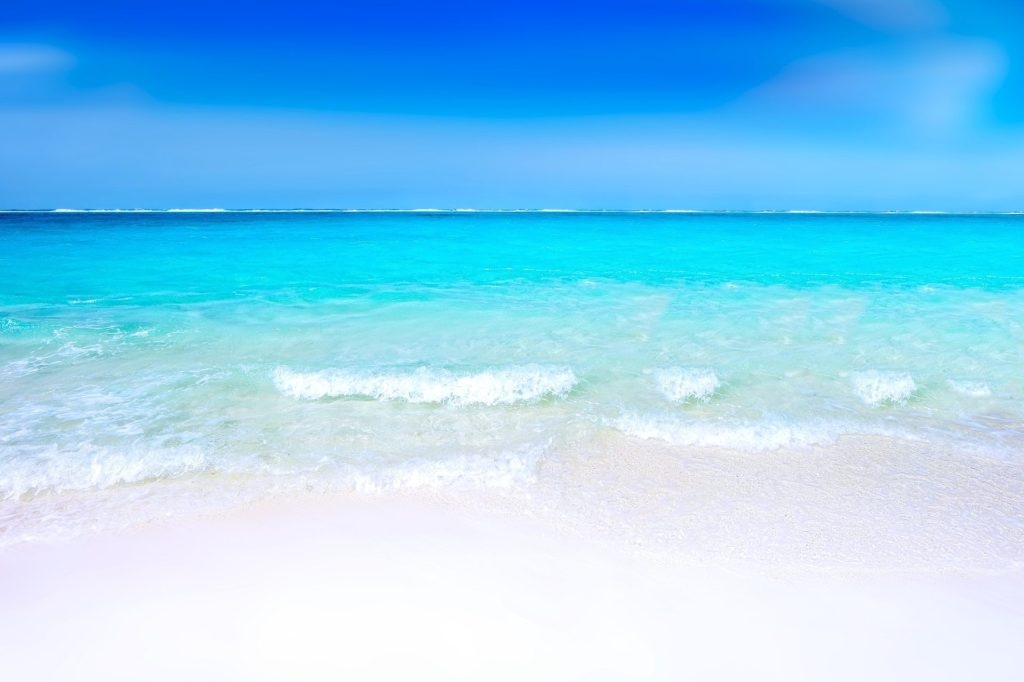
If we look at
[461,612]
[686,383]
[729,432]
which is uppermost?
[686,383]

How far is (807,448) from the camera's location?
4812 millimetres

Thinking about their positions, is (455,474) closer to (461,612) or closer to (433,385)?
(461,612)

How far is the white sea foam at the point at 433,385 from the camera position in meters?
5.96

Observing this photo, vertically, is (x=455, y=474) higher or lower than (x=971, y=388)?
lower

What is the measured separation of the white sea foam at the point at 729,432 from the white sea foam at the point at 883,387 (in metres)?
1.05

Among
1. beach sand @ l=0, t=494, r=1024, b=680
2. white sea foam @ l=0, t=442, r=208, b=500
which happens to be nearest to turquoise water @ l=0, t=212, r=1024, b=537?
white sea foam @ l=0, t=442, r=208, b=500

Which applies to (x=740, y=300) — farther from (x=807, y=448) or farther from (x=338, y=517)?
(x=338, y=517)

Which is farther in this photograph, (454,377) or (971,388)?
(454,377)

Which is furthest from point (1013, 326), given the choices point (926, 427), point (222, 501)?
point (222, 501)

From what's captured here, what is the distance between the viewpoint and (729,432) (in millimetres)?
5090

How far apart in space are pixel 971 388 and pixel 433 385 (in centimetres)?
573

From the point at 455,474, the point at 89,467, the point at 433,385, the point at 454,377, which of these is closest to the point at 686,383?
the point at 454,377

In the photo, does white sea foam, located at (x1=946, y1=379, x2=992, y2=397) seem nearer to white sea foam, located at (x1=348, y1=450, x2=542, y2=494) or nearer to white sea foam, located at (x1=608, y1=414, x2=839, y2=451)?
white sea foam, located at (x1=608, y1=414, x2=839, y2=451)

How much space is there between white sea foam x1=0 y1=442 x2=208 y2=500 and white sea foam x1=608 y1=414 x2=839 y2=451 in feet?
11.7
